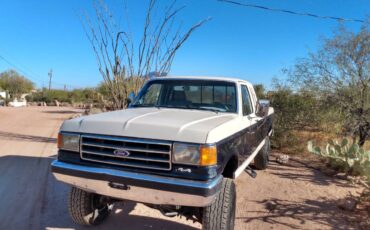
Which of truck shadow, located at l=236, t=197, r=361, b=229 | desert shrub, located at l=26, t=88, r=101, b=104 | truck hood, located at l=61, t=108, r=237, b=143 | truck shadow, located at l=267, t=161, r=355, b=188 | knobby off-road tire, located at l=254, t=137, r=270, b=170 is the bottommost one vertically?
truck shadow, located at l=236, t=197, r=361, b=229

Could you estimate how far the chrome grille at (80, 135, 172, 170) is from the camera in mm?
2986

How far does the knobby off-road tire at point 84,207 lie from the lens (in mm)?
3770

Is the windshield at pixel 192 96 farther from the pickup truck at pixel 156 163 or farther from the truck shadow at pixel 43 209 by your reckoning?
the truck shadow at pixel 43 209

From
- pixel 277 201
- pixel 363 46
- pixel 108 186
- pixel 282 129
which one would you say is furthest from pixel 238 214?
pixel 363 46

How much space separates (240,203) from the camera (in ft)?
16.6

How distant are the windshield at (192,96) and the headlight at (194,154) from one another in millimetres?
1573

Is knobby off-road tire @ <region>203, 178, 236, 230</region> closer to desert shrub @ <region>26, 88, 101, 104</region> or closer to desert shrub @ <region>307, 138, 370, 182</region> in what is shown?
desert shrub @ <region>307, 138, 370, 182</region>

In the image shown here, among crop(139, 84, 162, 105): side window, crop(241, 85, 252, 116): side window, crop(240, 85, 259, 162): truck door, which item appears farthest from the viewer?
crop(139, 84, 162, 105): side window

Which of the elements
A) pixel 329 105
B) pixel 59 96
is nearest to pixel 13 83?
pixel 59 96

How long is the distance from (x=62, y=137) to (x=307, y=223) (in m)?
3.37

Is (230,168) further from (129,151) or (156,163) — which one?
(129,151)

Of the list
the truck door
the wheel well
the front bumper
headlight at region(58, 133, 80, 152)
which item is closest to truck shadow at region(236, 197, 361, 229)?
the truck door

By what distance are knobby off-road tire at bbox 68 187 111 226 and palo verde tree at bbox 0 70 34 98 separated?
6022 centimetres

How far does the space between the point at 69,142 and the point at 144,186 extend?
3.40 ft
